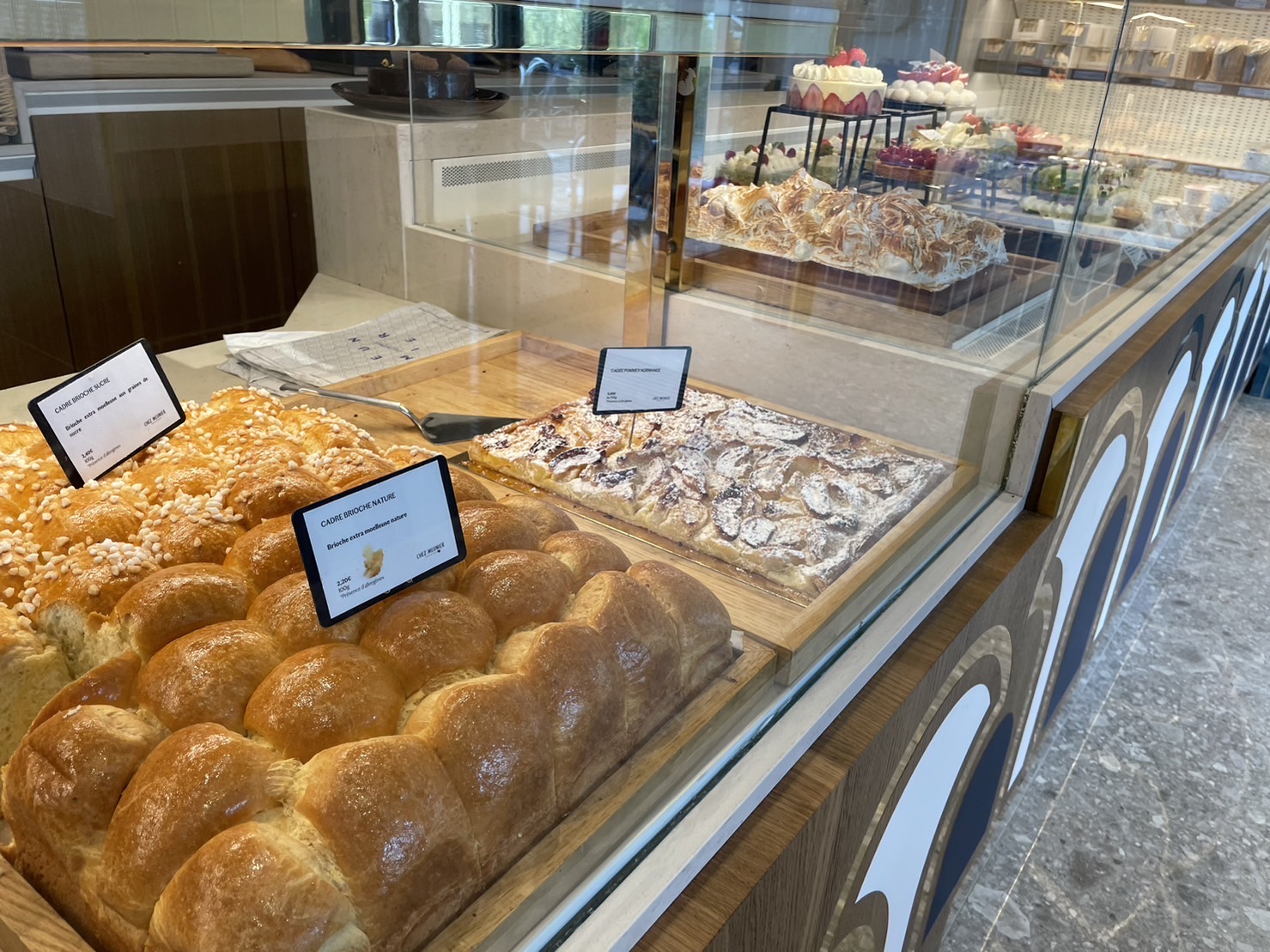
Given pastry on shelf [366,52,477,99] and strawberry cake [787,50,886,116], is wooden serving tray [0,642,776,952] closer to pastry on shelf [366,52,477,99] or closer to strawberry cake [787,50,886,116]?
pastry on shelf [366,52,477,99]

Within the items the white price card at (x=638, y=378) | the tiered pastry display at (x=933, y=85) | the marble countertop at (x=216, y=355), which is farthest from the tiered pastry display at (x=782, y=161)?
the marble countertop at (x=216, y=355)

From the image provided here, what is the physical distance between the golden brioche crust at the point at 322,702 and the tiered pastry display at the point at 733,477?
0.57 metres

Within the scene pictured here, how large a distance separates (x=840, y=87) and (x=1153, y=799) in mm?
1619

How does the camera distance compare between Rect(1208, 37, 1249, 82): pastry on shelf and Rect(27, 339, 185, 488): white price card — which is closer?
Rect(27, 339, 185, 488): white price card

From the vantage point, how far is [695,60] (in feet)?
5.56

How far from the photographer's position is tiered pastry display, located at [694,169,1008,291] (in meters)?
1.76

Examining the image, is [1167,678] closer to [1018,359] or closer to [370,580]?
[1018,359]

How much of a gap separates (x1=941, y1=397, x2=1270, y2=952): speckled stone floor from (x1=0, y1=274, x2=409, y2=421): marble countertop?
1427 millimetres

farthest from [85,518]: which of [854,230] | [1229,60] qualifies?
[1229,60]

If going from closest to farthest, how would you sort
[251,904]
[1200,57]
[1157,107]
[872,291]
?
1. [251,904]
2. [872,291]
3. [1157,107]
4. [1200,57]

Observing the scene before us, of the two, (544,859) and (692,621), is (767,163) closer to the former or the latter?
(692,621)

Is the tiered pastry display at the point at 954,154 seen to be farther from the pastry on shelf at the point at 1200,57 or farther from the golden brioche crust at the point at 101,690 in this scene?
the golden brioche crust at the point at 101,690

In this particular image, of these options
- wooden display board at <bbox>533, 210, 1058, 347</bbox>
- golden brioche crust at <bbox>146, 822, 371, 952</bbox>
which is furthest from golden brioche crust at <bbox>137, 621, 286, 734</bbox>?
wooden display board at <bbox>533, 210, 1058, 347</bbox>

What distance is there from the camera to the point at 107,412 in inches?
34.3
